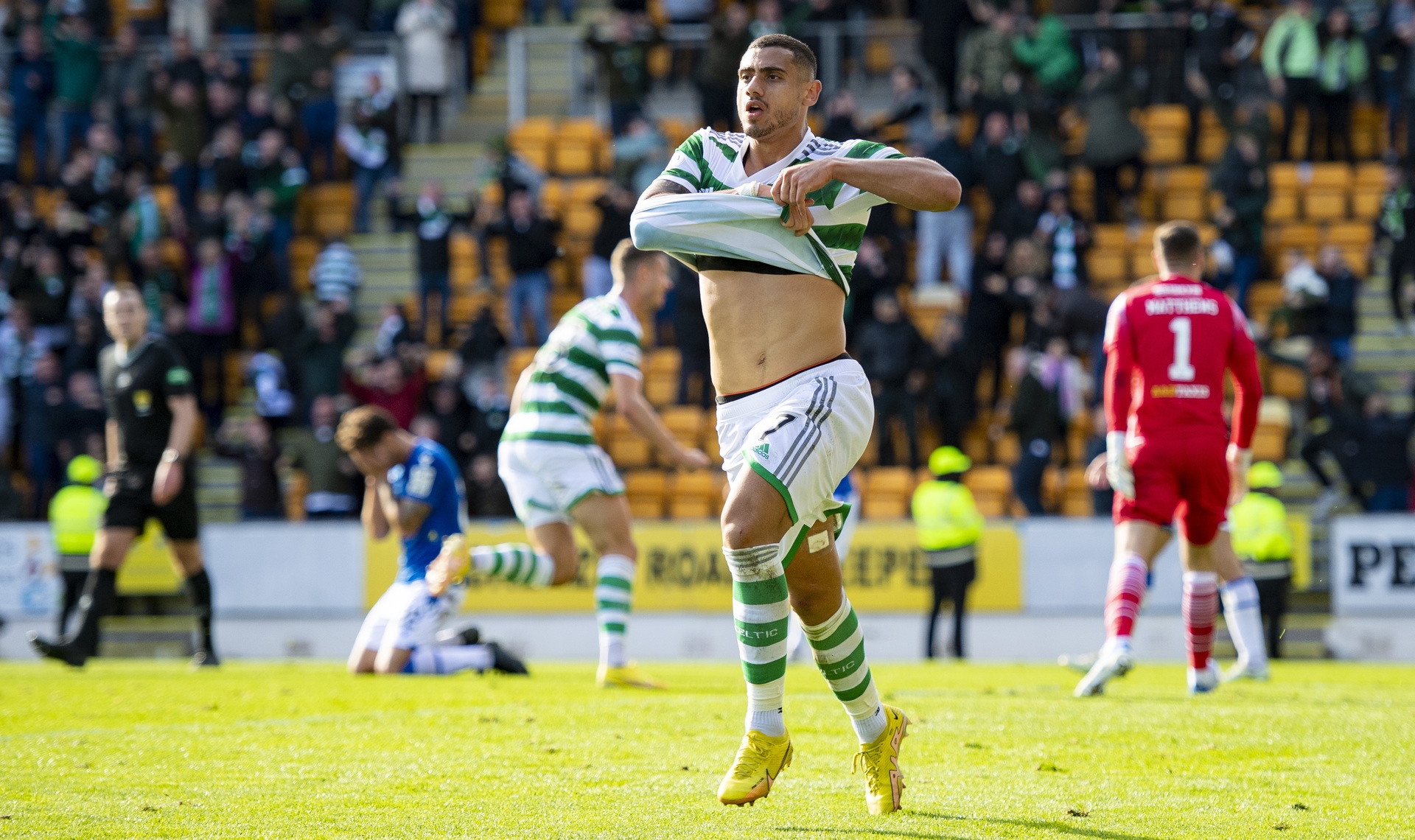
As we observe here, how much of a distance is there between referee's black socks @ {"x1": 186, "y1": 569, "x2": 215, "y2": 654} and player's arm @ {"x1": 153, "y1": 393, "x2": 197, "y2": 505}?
73 centimetres

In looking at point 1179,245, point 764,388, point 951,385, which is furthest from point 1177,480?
point 951,385

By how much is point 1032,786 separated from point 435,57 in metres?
18.8

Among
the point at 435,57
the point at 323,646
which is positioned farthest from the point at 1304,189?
the point at 323,646

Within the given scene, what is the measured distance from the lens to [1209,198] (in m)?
20.4

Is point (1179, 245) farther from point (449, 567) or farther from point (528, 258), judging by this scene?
point (528, 258)

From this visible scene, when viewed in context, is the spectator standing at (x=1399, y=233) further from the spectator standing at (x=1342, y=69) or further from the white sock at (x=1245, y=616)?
the white sock at (x=1245, y=616)

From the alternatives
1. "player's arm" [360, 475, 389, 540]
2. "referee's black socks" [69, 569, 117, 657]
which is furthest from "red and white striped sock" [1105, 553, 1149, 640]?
"referee's black socks" [69, 569, 117, 657]

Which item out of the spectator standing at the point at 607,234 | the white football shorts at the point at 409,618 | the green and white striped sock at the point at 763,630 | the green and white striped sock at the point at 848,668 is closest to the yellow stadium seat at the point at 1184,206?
the spectator standing at the point at 607,234

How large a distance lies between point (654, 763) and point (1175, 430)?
383 centimetres

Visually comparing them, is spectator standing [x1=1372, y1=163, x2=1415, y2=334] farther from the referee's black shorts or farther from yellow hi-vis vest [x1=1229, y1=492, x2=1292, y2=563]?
the referee's black shorts

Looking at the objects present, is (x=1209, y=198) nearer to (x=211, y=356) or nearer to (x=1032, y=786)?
(x=211, y=356)

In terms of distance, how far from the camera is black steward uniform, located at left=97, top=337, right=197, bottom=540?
1078cm

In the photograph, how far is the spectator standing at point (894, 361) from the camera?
17391 mm

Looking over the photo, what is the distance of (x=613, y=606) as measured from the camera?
928cm
